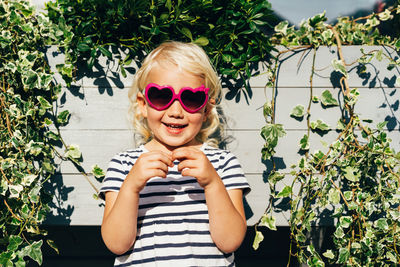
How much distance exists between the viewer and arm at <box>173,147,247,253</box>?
101 centimetres

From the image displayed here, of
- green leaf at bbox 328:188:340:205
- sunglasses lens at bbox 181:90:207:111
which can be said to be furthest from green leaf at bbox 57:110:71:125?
green leaf at bbox 328:188:340:205

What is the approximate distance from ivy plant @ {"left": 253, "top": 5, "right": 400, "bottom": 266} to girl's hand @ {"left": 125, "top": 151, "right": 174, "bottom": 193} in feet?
1.60

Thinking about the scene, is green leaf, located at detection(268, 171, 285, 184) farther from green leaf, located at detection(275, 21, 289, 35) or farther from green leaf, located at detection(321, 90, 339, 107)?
green leaf, located at detection(275, 21, 289, 35)

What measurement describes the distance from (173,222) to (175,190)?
0.36ft

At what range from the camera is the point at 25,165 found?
1.28 metres

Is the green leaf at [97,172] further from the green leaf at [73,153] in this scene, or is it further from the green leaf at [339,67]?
the green leaf at [339,67]

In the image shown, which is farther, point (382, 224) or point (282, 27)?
point (282, 27)


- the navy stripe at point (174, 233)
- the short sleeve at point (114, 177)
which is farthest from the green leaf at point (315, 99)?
the short sleeve at point (114, 177)

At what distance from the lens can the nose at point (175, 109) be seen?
110 cm

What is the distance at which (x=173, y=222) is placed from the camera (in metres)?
1.12

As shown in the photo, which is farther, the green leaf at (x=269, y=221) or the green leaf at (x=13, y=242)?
the green leaf at (x=269, y=221)

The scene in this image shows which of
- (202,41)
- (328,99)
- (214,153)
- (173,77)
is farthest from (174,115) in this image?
(328,99)

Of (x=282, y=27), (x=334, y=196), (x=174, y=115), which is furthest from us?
(x=282, y=27)

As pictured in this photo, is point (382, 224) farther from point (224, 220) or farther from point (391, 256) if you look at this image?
point (224, 220)
